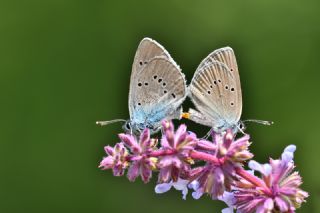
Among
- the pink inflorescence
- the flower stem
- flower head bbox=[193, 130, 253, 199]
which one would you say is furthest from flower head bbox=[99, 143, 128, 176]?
the flower stem

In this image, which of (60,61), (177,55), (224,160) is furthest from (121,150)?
(60,61)

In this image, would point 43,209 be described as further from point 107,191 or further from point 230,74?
point 230,74

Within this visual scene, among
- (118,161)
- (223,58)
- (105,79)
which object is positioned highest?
(223,58)

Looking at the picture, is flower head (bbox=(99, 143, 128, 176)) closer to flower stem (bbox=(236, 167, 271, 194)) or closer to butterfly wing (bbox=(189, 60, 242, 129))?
flower stem (bbox=(236, 167, 271, 194))

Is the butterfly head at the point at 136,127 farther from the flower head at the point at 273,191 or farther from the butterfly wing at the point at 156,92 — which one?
the flower head at the point at 273,191

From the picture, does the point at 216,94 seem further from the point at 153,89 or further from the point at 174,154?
the point at 174,154

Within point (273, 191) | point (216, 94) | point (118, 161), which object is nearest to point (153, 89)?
point (216, 94)
